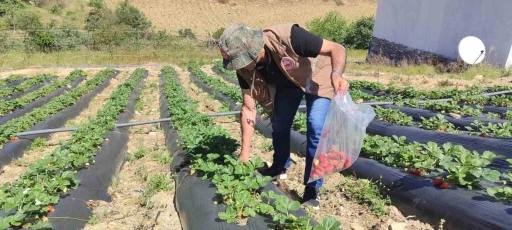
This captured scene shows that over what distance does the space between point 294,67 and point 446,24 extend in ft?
49.9

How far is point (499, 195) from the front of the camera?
259 centimetres

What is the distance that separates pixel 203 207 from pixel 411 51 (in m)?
17.5

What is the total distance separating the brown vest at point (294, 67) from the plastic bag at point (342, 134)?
11.9 inches

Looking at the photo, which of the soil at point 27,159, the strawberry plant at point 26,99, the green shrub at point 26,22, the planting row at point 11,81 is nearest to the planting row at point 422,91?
the soil at point 27,159

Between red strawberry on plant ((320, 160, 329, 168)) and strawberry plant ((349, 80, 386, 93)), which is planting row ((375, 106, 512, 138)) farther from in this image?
strawberry plant ((349, 80, 386, 93))

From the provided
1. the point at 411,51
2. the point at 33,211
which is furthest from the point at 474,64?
the point at 33,211

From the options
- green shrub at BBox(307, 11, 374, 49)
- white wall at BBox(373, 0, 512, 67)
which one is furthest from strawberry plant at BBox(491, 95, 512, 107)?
green shrub at BBox(307, 11, 374, 49)

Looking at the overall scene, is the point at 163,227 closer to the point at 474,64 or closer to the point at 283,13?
the point at 474,64

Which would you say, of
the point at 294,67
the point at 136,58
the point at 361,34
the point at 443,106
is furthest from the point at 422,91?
the point at 361,34

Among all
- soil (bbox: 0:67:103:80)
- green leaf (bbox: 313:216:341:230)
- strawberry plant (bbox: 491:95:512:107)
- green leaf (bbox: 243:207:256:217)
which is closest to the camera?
green leaf (bbox: 313:216:341:230)

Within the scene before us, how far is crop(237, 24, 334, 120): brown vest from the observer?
2885 mm

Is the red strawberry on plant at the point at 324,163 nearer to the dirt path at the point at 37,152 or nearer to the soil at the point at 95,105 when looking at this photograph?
the dirt path at the point at 37,152

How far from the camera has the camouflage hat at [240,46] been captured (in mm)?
2693

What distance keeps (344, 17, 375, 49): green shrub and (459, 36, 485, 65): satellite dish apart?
65.6 ft
